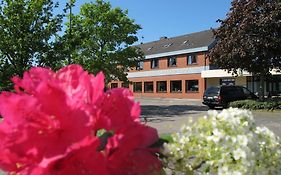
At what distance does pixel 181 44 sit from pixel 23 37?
37.1 meters

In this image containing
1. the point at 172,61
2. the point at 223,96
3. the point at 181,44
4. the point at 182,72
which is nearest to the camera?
the point at 223,96

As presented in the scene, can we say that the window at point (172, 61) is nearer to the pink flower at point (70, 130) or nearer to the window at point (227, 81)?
the window at point (227, 81)

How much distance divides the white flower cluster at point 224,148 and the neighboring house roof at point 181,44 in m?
48.4

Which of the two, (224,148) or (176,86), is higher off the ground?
(224,148)

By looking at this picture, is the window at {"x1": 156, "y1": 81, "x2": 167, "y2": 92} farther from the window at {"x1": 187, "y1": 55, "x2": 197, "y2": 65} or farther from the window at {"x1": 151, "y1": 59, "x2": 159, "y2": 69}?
the window at {"x1": 187, "y1": 55, "x2": 197, "y2": 65}

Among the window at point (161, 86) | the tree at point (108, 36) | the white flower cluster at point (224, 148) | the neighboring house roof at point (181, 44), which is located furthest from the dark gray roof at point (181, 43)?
the white flower cluster at point (224, 148)

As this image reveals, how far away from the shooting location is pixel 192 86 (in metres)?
53.2

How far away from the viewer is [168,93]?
188 feet

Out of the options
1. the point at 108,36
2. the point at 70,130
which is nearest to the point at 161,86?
the point at 108,36

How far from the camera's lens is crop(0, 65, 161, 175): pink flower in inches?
52.3

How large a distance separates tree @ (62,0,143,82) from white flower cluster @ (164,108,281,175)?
3330cm

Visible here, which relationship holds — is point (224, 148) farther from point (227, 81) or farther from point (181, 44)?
point (181, 44)

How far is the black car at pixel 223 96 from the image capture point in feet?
101

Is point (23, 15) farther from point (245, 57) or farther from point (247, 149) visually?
point (247, 149)
